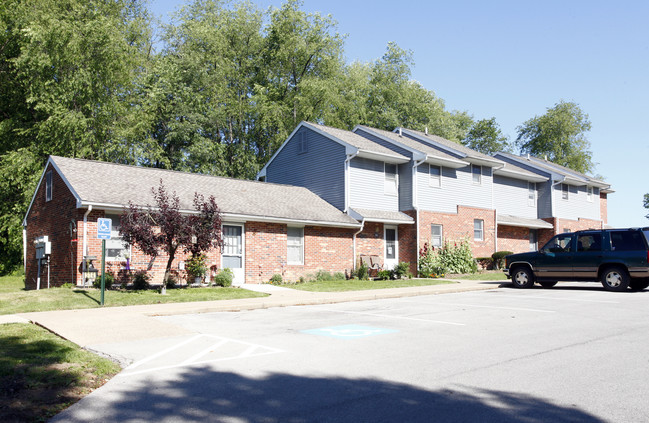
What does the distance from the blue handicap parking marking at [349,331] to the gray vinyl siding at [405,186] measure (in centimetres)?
1679

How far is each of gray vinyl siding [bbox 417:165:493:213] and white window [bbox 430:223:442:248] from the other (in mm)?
899

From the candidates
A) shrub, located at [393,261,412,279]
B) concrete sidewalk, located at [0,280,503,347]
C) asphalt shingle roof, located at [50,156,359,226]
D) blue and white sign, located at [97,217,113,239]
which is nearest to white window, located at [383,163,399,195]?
asphalt shingle roof, located at [50,156,359,226]

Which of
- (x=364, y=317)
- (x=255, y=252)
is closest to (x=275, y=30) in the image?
(x=255, y=252)

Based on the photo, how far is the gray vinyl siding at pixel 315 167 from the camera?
26.3 m

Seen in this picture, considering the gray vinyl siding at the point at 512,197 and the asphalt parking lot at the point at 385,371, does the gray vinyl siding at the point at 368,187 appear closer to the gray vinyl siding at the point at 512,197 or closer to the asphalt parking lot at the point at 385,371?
the gray vinyl siding at the point at 512,197

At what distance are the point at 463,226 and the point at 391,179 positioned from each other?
16.5 feet

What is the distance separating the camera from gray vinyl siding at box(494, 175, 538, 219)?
33.8 meters

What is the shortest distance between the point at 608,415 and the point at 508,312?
8.20 m

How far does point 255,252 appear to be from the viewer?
2148cm

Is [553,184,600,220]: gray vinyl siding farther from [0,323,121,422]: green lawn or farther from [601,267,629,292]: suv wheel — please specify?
[0,323,121,422]: green lawn

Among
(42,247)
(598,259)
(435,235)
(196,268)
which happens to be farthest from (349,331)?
(435,235)

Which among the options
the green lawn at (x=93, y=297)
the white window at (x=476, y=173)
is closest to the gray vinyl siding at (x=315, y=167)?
the white window at (x=476, y=173)

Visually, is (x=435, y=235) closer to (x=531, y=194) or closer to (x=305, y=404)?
(x=531, y=194)

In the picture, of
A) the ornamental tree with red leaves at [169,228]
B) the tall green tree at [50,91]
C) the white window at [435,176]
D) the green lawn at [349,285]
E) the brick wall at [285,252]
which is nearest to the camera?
the ornamental tree with red leaves at [169,228]
